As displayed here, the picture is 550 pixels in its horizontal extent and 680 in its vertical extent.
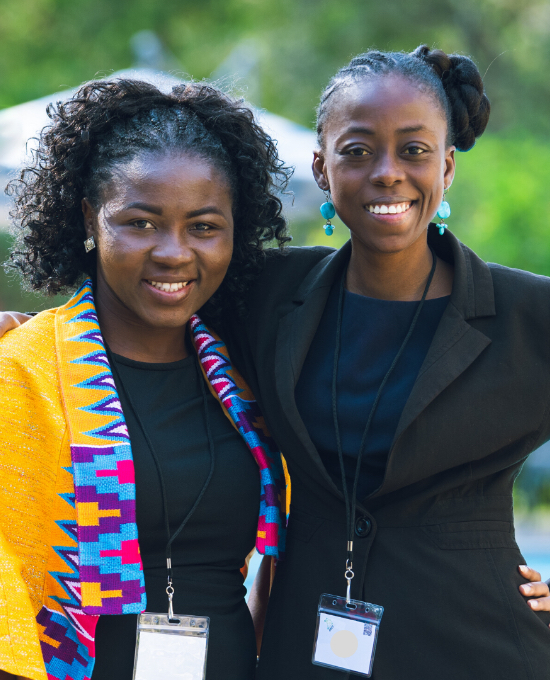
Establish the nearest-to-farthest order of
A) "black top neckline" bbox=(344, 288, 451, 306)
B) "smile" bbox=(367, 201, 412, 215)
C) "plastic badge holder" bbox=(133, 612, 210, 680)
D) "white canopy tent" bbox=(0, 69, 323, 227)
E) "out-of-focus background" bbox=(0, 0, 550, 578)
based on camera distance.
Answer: "plastic badge holder" bbox=(133, 612, 210, 680)
"smile" bbox=(367, 201, 412, 215)
"black top neckline" bbox=(344, 288, 451, 306)
"white canopy tent" bbox=(0, 69, 323, 227)
"out-of-focus background" bbox=(0, 0, 550, 578)

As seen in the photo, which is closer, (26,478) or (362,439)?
(26,478)

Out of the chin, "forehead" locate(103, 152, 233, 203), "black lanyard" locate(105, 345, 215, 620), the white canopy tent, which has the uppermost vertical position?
the white canopy tent

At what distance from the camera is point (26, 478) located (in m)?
1.93

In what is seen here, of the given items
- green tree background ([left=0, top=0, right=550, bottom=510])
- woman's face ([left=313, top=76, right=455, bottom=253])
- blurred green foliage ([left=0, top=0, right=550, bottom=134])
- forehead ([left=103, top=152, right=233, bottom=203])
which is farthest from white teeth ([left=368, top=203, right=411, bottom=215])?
blurred green foliage ([left=0, top=0, right=550, bottom=134])

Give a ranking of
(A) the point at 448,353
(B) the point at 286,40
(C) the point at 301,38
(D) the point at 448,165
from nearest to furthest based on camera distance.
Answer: (A) the point at 448,353 < (D) the point at 448,165 < (C) the point at 301,38 < (B) the point at 286,40

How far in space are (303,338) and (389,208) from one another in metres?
0.44

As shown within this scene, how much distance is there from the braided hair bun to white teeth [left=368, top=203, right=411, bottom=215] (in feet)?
1.15

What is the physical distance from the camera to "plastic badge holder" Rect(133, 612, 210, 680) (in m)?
1.96

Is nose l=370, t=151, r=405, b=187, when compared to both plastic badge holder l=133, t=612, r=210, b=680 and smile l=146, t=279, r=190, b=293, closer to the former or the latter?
smile l=146, t=279, r=190, b=293

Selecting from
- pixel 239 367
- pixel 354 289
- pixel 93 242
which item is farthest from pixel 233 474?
pixel 93 242

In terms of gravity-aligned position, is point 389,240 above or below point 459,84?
below

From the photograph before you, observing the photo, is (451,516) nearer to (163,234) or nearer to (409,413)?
(409,413)

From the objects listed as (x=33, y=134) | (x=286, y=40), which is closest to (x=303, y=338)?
(x=33, y=134)

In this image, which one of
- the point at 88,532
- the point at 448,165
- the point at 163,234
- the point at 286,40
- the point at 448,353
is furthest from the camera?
the point at 286,40
